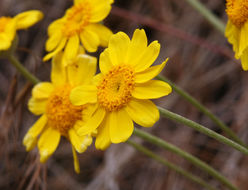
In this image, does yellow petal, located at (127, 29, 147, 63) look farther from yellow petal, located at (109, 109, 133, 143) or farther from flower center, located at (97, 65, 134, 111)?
yellow petal, located at (109, 109, 133, 143)

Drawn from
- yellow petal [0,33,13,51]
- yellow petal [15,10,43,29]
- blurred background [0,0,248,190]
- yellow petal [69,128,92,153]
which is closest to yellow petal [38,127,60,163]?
yellow petal [69,128,92,153]

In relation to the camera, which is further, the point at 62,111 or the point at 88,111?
the point at 62,111

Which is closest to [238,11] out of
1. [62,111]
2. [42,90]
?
[62,111]

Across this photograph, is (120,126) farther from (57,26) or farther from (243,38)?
(57,26)

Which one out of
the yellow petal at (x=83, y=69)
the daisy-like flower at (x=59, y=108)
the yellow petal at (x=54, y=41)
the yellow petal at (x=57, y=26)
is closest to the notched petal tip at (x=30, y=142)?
the daisy-like flower at (x=59, y=108)

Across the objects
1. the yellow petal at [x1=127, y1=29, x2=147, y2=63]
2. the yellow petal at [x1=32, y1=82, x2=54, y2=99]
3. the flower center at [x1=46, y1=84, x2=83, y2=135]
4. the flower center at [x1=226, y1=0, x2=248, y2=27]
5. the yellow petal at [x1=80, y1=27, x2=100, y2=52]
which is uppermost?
the flower center at [x1=226, y1=0, x2=248, y2=27]

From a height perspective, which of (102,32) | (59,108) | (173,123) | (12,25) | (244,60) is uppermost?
(244,60)

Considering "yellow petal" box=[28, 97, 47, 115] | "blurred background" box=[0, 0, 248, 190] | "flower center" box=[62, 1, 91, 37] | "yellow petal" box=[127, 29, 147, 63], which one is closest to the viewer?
"yellow petal" box=[127, 29, 147, 63]
